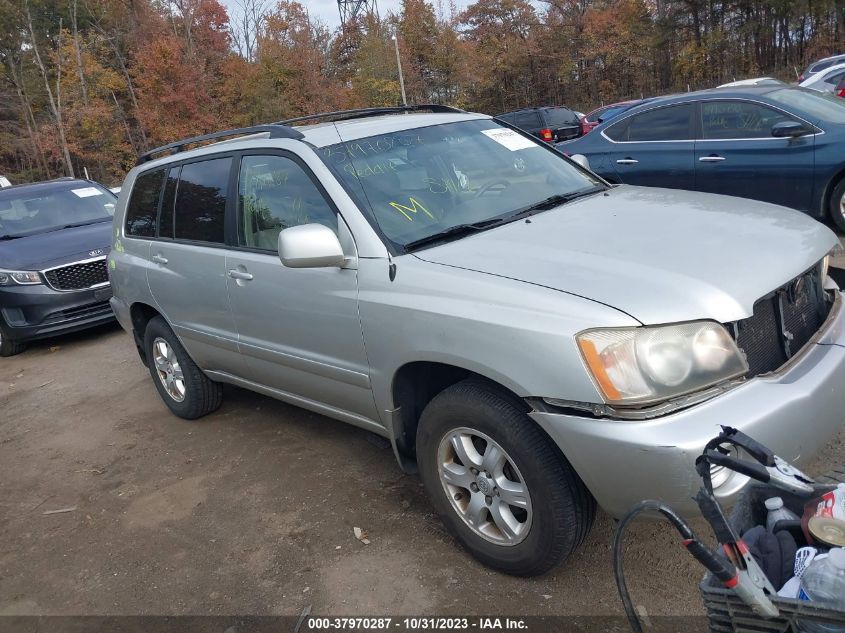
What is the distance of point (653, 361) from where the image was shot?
91.4 inches

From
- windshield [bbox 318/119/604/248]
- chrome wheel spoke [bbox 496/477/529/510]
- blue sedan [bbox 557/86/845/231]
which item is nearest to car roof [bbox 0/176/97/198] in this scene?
blue sedan [bbox 557/86/845/231]

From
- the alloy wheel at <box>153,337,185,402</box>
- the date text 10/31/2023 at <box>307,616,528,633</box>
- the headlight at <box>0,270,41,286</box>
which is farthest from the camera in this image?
the headlight at <box>0,270,41,286</box>

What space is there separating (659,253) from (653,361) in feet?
1.83

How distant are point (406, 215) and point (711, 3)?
3881 centimetres

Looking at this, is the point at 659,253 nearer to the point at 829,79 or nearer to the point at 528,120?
the point at 829,79

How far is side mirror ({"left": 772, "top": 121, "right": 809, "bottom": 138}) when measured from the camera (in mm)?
6492

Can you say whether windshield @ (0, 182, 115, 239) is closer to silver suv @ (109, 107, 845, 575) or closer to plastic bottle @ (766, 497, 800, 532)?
silver suv @ (109, 107, 845, 575)

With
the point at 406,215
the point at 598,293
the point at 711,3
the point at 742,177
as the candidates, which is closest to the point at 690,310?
the point at 598,293

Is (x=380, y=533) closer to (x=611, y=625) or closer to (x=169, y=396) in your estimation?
(x=611, y=625)

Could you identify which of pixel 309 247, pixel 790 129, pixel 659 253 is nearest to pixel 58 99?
pixel 790 129

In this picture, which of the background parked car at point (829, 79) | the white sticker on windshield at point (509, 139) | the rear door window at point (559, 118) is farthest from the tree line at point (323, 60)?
the white sticker on windshield at point (509, 139)

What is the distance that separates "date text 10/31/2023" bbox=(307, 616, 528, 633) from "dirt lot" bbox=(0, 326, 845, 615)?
0.15ft

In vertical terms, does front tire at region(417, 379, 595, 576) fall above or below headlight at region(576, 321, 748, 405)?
below

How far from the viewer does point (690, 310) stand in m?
2.37
